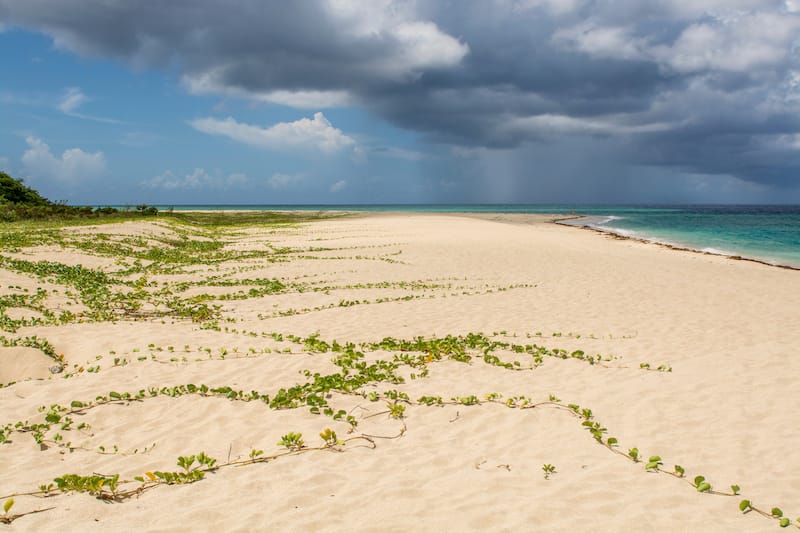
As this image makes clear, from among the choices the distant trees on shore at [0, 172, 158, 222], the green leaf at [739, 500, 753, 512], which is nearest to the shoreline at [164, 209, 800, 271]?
the green leaf at [739, 500, 753, 512]

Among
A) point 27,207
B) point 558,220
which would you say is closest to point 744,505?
point 27,207

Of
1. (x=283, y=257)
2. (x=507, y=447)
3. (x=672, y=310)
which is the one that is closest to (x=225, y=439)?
(x=507, y=447)

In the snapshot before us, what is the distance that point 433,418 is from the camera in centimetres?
700

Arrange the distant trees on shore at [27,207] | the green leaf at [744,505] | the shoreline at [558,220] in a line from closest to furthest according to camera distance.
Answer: the green leaf at [744,505] < the shoreline at [558,220] < the distant trees on shore at [27,207]

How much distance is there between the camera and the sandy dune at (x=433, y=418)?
4.67 m

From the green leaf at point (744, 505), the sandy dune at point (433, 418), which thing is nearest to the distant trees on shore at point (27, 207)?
the sandy dune at point (433, 418)

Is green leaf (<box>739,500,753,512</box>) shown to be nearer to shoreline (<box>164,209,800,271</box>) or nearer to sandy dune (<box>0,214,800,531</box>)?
sandy dune (<box>0,214,800,531</box>)

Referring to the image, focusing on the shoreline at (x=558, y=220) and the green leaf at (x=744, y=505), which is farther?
the shoreline at (x=558, y=220)

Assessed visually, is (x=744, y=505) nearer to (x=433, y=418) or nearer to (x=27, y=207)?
(x=433, y=418)

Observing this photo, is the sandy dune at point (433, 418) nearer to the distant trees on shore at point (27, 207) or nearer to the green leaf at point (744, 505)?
the green leaf at point (744, 505)

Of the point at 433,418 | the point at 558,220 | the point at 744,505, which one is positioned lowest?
the point at 433,418

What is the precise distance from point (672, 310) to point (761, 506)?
10.6 metres

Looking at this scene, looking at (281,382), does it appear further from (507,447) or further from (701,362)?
(701,362)

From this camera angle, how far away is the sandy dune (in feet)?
15.3
